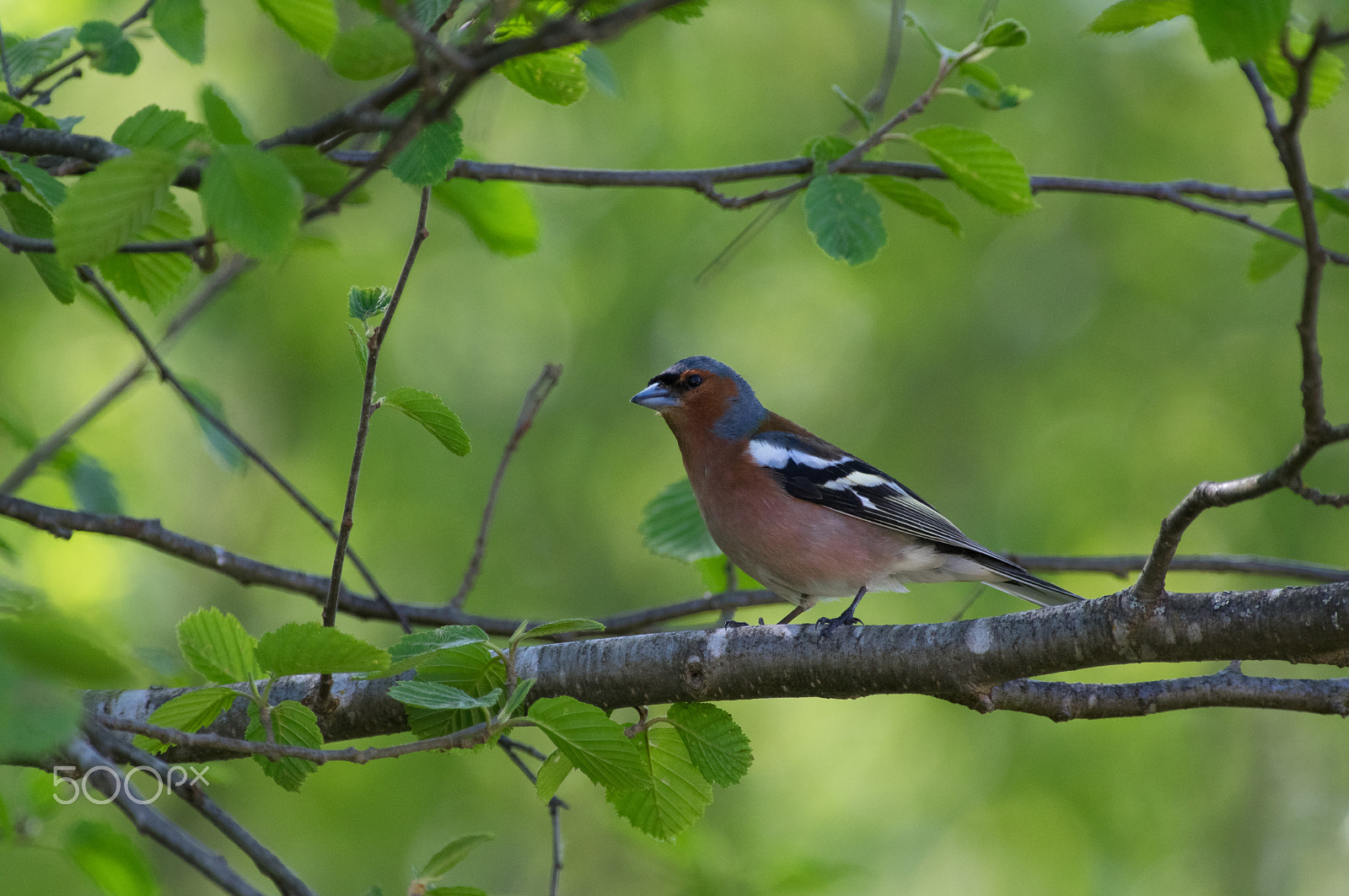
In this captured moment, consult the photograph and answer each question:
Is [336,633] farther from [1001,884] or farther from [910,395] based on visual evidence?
[910,395]

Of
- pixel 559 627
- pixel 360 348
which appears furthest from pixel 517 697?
pixel 360 348

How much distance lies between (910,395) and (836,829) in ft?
19.8

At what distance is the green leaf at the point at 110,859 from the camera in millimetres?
3637

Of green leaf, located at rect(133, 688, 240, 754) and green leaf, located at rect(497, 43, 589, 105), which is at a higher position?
green leaf, located at rect(497, 43, 589, 105)

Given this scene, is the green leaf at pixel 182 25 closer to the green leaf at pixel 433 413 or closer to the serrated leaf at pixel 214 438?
the serrated leaf at pixel 214 438

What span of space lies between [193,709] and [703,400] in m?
4.25

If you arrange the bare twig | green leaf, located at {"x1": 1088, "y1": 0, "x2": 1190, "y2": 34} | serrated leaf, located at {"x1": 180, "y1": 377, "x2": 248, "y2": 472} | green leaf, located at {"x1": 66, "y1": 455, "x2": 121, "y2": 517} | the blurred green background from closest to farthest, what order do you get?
green leaf, located at {"x1": 1088, "y1": 0, "x2": 1190, "y2": 34} < the bare twig < green leaf, located at {"x1": 66, "y1": 455, "x2": 121, "y2": 517} < serrated leaf, located at {"x1": 180, "y1": 377, "x2": 248, "y2": 472} < the blurred green background

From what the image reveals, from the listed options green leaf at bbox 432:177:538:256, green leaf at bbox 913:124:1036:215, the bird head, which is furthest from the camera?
the bird head

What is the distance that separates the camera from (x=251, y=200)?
2.26m

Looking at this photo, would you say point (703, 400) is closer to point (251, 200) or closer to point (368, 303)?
point (368, 303)

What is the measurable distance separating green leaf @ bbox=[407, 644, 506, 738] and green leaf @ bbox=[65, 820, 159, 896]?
44.7 inches

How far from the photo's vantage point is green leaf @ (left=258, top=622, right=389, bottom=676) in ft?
8.57

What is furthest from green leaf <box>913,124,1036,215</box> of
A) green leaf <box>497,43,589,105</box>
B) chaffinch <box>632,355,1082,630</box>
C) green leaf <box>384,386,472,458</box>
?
chaffinch <box>632,355,1082,630</box>

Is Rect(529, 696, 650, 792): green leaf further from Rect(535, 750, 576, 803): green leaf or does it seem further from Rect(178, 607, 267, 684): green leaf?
Rect(178, 607, 267, 684): green leaf
